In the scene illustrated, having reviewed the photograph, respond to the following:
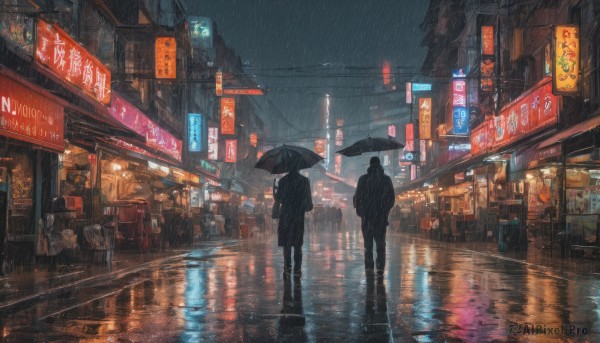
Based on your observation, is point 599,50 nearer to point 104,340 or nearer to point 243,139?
point 104,340

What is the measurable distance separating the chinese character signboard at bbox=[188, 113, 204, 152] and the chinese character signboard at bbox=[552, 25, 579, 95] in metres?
24.8

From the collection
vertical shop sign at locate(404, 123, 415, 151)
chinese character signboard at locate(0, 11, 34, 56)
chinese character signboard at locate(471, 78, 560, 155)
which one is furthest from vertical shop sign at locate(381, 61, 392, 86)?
chinese character signboard at locate(0, 11, 34, 56)

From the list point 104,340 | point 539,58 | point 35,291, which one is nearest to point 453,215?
point 539,58

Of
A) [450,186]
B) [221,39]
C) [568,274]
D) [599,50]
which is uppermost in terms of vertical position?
[221,39]

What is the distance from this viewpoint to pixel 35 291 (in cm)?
1075

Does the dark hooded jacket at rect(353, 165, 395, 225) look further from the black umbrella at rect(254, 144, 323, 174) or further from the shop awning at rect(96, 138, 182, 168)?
the shop awning at rect(96, 138, 182, 168)

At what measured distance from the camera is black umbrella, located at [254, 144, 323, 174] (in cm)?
1425

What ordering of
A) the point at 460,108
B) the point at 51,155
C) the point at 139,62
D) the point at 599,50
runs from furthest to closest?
the point at 460,108
the point at 139,62
the point at 599,50
the point at 51,155

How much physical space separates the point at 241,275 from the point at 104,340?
705 centimetres

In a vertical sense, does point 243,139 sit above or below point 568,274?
above

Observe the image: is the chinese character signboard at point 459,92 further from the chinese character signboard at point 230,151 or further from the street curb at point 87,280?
the street curb at point 87,280

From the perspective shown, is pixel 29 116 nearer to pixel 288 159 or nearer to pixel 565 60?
pixel 288 159

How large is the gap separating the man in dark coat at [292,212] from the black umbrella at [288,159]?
66 centimetres

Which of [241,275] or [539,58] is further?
[539,58]
